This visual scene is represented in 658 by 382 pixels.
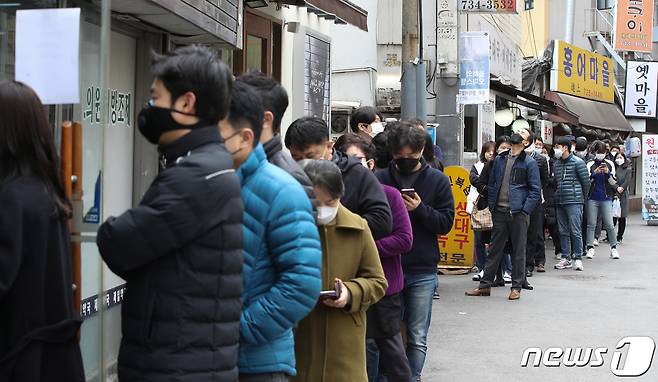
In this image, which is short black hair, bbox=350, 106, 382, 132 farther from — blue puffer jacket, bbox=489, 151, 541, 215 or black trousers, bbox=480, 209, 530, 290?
black trousers, bbox=480, 209, 530, 290

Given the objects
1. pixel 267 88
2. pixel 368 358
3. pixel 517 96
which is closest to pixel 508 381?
pixel 368 358

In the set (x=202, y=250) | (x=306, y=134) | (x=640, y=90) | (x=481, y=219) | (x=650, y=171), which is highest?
(x=640, y=90)

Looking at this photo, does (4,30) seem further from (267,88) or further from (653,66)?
(653,66)

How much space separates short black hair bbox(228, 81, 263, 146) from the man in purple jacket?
6.98ft

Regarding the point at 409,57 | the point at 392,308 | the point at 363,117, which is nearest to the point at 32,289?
the point at 392,308

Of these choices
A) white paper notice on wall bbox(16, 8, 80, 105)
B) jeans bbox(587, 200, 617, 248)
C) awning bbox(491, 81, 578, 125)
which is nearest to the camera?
white paper notice on wall bbox(16, 8, 80, 105)

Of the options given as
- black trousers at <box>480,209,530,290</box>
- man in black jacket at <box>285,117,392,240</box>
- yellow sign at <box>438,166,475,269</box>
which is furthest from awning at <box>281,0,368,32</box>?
man in black jacket at <box>285,117,392,240</box>

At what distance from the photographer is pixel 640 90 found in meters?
30.6

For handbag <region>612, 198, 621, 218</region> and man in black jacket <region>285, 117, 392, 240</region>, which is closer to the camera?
man in black jacket <region>285, 117, 392, 240</region>

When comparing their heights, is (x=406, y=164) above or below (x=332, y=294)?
above

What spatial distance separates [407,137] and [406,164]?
8.3 inches

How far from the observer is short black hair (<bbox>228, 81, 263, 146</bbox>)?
131 inches

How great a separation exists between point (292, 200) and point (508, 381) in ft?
Answer: 14.4

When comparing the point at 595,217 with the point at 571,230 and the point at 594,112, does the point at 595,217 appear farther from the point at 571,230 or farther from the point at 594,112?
the point at 594,112
